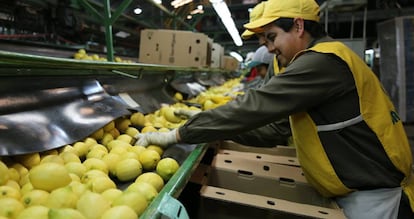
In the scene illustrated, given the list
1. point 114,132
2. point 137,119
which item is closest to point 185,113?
point 137,119

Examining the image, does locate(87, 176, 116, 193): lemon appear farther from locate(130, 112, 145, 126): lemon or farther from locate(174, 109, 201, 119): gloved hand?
locate(174, 109, 201, 119): gloved hand

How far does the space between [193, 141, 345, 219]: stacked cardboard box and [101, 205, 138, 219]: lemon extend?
1.81 feet

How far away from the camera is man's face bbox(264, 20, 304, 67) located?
163cm

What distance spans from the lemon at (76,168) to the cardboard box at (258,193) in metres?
0.54

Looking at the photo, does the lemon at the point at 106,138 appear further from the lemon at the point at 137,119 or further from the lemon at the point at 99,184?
the lemon at the point at 99,184

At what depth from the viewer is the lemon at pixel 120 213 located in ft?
2.97

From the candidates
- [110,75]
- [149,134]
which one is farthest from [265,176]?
[110,75]

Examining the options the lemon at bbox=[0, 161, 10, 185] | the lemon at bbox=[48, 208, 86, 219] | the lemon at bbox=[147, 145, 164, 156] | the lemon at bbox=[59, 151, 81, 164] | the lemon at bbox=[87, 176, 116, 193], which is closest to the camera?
the lemon at bbox=[48, 208, 86, 219]

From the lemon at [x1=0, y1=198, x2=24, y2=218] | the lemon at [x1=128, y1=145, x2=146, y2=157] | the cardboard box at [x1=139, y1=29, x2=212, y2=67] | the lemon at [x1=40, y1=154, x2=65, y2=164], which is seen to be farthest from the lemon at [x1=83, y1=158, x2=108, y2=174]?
the cardboard box at [x1=139, y1=29, x2=212, y2=67]

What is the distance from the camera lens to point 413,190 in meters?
1.58

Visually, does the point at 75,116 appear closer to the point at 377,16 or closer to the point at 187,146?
the point at 187,146

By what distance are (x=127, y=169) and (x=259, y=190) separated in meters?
0.81

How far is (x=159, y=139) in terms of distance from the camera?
1.78 m

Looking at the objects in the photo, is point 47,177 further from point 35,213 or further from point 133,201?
point 133,201
